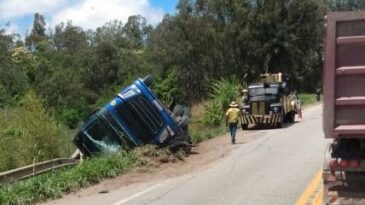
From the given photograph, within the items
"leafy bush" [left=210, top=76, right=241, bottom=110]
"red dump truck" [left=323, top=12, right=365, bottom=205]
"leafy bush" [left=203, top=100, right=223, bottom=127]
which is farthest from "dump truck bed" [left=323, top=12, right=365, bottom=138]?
"leafy bush" [left=210, top=76, right=241, bottom=110]

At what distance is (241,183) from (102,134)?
8.12 meters

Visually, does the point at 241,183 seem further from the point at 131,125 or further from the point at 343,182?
the point at 131,125

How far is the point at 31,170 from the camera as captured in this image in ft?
49.3

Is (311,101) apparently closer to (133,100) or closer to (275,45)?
(275,45)

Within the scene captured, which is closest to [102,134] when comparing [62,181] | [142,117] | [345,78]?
[142,117]

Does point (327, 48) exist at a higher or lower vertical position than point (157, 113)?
higher

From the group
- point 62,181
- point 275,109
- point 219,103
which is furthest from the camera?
point 219,103

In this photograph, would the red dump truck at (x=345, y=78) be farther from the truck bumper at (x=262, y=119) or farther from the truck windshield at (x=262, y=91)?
the truck windshield at (x=262, y=91)

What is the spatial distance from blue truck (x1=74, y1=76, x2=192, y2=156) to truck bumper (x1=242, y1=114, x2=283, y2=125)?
35.3ft

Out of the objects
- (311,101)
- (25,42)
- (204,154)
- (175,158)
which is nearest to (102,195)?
(175,158)

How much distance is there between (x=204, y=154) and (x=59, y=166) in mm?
5520

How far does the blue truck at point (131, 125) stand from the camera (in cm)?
2056

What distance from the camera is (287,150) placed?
19812 millimetres

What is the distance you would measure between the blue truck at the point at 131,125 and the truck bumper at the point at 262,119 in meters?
10.7
